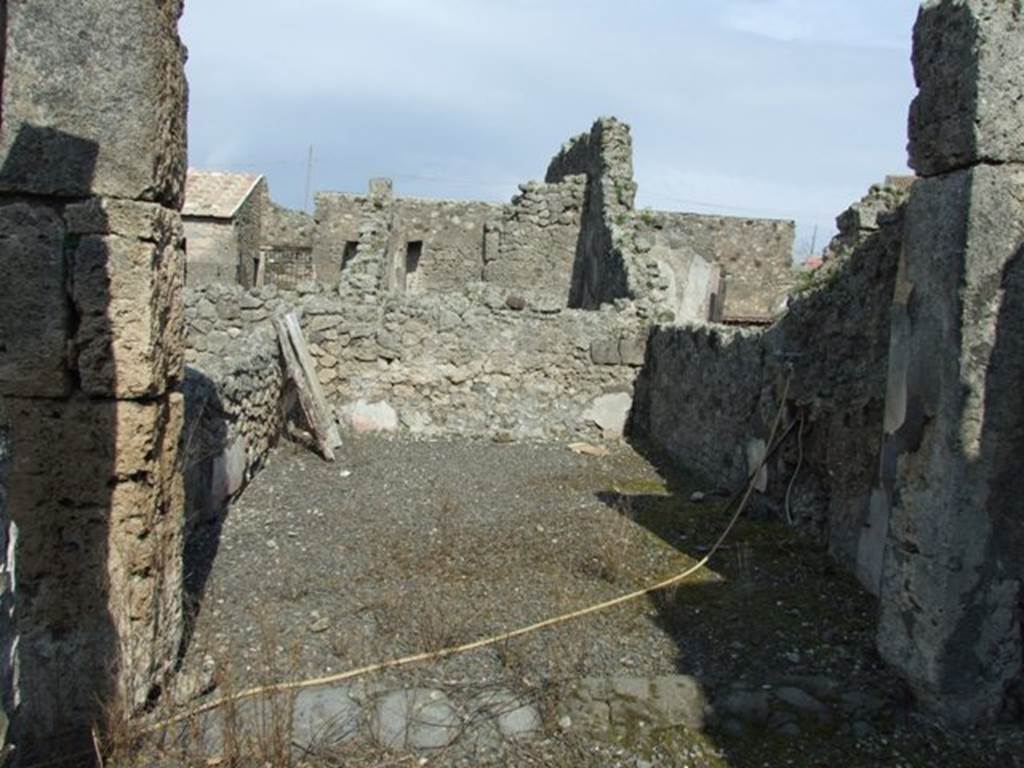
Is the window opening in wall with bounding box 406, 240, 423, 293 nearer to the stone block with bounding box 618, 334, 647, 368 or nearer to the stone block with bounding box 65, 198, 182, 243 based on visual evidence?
the stone block with bounding box 618, 334, 647, 368

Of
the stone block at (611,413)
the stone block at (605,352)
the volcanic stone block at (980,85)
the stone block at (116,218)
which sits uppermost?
the volcanic stone block at (980,85)

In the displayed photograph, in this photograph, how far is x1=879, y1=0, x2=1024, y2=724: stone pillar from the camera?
3596 millimetres

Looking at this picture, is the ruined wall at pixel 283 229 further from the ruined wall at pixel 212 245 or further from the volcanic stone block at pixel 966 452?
the volcanic stone block at pixel 966 452

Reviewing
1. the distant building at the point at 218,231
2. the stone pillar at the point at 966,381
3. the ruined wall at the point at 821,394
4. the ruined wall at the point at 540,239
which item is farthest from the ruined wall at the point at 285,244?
the stone pillar at the point at 966,381

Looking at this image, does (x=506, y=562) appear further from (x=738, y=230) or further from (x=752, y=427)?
(x=738, y=230)

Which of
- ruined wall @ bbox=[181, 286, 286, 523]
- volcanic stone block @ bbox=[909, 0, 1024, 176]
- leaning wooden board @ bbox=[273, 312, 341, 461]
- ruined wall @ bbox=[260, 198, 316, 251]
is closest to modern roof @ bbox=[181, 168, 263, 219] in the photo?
ruined wall @ bbox=[260, 198, 316, 251]

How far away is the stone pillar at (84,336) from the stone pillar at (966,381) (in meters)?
3.40

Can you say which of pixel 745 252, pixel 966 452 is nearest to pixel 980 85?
pixel 966 452

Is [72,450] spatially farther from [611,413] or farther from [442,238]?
[442,238]

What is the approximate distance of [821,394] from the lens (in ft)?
19.9

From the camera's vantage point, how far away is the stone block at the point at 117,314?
11.3 ft

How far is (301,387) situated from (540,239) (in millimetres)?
7278

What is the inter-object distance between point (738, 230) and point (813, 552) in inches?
674

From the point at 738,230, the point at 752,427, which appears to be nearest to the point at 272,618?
the point at 752,427
